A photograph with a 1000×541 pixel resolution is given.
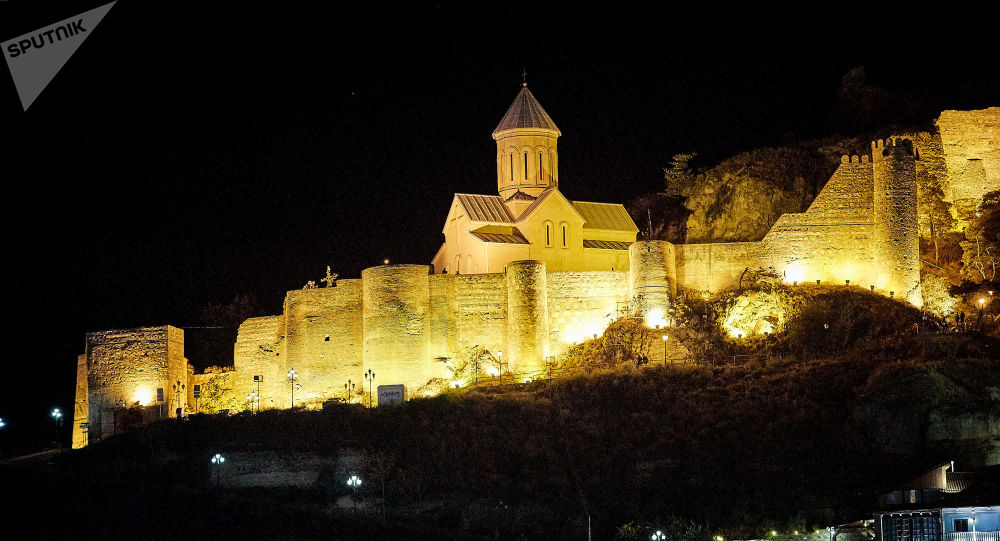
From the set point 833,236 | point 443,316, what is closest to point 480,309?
point 443,316

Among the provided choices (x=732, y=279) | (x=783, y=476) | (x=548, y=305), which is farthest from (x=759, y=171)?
(x=783, y=476)

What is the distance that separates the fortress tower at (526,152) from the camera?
2089 inches

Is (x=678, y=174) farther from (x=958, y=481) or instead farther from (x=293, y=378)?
→ (x=958, y=481)

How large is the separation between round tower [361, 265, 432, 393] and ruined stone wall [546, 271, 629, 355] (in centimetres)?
395

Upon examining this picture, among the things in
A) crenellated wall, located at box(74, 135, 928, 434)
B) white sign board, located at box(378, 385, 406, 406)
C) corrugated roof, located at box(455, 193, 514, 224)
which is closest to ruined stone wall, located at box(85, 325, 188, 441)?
crenellated wall, located at box(74, 135, 928, 434)

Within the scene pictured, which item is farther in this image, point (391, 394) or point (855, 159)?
point (855, 159)

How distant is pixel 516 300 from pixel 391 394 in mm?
4806

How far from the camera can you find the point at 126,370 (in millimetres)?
45125

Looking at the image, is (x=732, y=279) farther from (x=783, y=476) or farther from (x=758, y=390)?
(x=783, y=476)

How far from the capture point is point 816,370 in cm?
4194

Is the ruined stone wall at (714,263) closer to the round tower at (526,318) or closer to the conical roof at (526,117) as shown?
the round tower at (526,318)

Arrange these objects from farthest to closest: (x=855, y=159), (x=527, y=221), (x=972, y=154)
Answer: (x=527, y=221), (x=972, y=154), (x=855, y=159)

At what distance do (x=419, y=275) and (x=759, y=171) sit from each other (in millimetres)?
12723

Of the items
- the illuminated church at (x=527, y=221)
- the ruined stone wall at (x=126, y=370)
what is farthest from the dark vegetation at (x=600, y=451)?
the illuminated church at (x=527, y=221)
